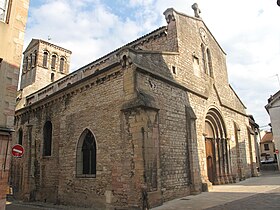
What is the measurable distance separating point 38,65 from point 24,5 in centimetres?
2310

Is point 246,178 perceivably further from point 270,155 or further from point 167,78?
point 270,155

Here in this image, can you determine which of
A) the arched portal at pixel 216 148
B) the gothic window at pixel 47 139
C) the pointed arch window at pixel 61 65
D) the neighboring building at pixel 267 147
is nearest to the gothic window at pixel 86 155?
the gothic window at pixel 47 139

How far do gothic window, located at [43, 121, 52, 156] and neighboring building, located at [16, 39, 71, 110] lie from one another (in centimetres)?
1527

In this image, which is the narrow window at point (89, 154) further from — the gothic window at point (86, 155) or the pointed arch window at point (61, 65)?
the pointed arch window at point (61, 65)

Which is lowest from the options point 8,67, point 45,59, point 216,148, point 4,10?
point 216,148

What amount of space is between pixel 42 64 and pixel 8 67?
24481mm

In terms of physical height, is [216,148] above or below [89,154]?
above

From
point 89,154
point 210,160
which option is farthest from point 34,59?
point 210,160

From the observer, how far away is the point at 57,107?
13.9 metres

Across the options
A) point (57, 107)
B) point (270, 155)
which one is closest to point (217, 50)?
point (57, 107)

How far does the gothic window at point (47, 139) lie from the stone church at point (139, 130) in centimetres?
6

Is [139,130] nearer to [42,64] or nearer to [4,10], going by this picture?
[4,10]

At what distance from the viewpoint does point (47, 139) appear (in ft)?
48.6

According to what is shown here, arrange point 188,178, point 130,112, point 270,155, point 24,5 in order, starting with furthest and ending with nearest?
point 270,155 → point 188,178 → point 130,112 → point 24,5
